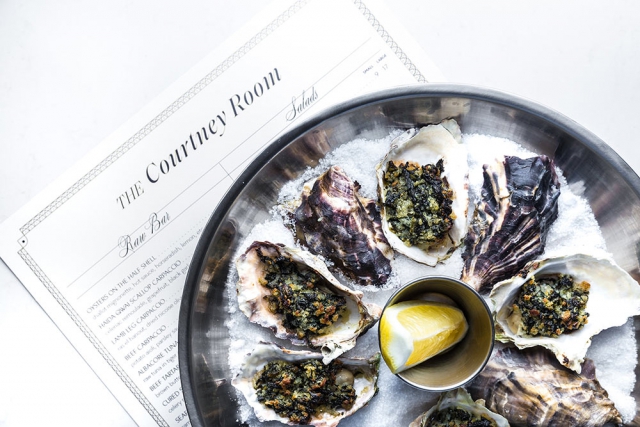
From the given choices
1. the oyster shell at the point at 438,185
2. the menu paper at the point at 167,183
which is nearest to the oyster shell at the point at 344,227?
the oyster shell at the point at 438,185

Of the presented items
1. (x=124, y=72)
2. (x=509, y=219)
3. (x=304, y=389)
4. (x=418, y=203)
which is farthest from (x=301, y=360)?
(x=124, y=72)

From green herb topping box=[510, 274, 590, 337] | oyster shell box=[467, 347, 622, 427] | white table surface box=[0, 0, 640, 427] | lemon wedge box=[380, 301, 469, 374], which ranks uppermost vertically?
white table surface box=[0, 0, 640, 427]

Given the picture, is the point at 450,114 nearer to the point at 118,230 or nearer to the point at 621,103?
the point at 621,103

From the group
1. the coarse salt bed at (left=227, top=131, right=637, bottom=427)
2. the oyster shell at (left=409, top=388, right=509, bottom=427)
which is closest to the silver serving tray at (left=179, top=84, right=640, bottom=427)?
the coarse salt bed at (left=227, top=131, right=637, bottom=427)

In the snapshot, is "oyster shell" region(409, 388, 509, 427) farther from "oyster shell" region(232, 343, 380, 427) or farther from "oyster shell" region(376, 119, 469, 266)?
"oyster shell" region(376, 119, 469, 266)

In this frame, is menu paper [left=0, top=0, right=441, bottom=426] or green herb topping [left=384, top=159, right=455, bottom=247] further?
menu paper [left=0, top=0, right=441, bottom=426]

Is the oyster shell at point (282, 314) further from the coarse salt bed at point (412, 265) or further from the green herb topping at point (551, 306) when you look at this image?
the green herb topping at point (551, 306)
